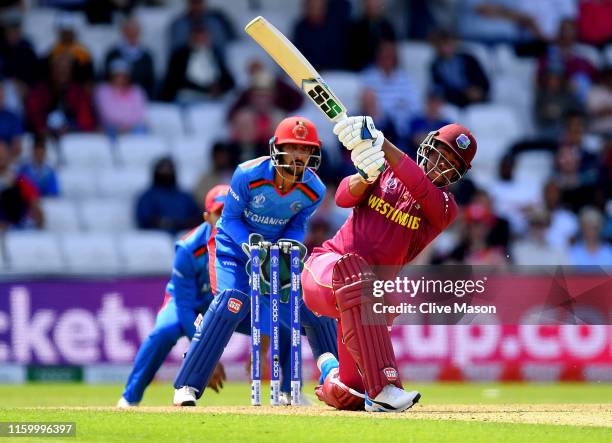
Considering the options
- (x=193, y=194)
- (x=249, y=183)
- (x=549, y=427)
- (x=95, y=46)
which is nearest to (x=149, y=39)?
(x=95, y=46)

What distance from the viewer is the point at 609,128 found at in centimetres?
1730

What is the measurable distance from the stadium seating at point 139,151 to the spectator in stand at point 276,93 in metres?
0.88

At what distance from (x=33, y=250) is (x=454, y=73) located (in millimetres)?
5482

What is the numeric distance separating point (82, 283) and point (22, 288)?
1.82ft

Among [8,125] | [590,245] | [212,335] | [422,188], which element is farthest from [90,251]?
[422,188]

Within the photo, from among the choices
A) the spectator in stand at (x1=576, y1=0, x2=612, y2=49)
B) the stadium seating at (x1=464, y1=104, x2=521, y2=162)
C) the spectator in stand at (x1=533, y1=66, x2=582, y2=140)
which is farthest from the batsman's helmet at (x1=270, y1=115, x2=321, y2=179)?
the spectator in stand at (x1=576, y1=0, x2=612, y2=49)

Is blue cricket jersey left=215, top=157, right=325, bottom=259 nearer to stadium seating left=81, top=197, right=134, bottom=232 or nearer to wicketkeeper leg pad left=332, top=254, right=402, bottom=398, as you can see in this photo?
wicketkeeper leg pad left=332, top=254, right=402, bottom=398

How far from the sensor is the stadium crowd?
15000 mm

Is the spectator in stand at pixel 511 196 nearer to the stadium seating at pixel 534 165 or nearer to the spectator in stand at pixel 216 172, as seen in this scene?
the stadium seating at pixel 534 165

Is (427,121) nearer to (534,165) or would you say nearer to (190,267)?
(534,165)

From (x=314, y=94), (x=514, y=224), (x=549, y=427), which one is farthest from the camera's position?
(x=514, y=224)

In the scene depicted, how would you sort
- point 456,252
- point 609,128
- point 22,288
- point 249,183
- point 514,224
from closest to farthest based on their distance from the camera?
point 249,183 < point 22,288 < point 456,252 < point 514,224 < point 609,128

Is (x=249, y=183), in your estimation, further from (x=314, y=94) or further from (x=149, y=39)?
(x=149, y=39)

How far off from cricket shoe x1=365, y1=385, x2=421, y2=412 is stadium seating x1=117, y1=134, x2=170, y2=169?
7.88 meters
